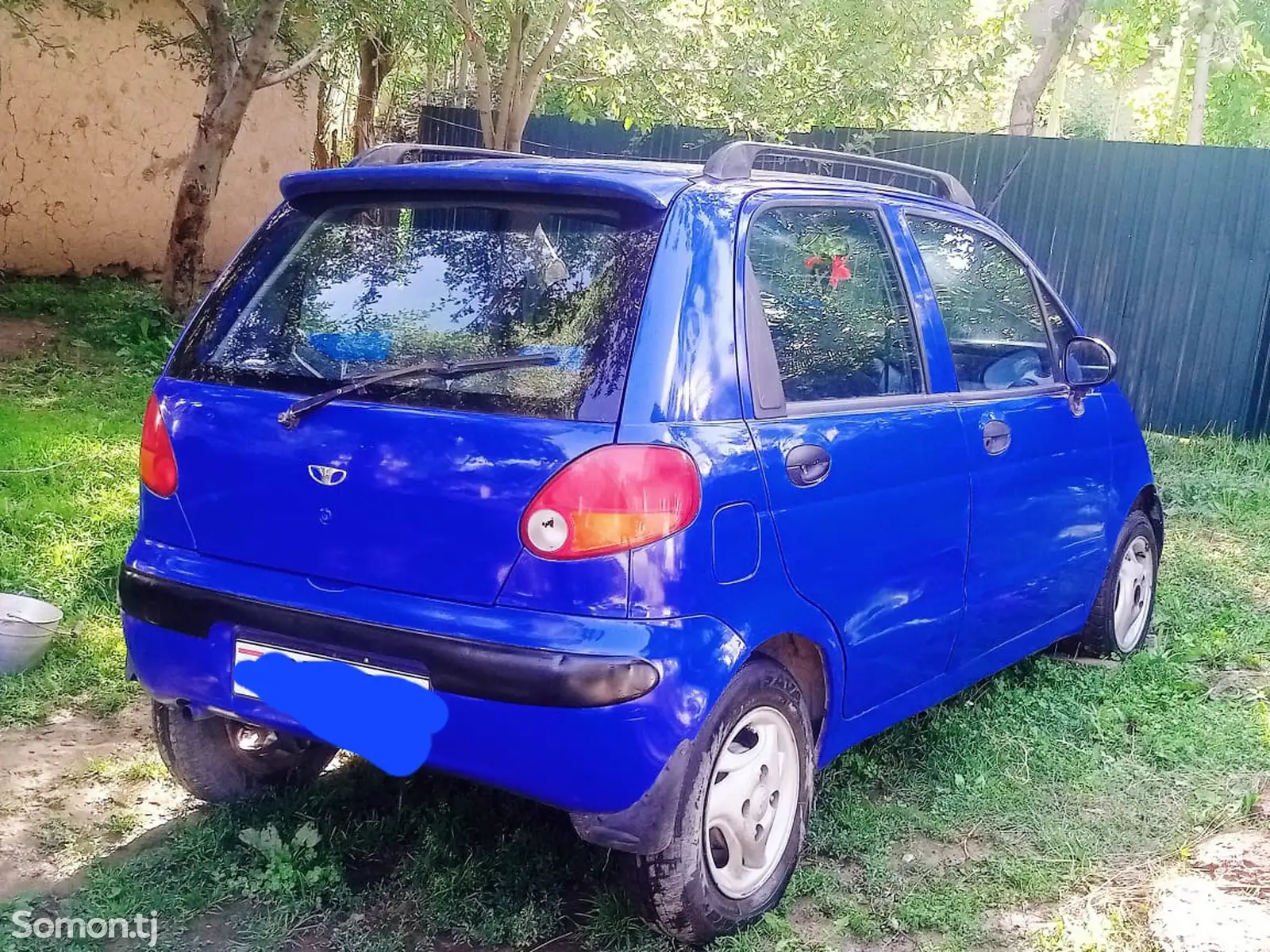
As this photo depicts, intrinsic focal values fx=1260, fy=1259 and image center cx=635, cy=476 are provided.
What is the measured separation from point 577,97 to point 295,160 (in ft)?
12.9

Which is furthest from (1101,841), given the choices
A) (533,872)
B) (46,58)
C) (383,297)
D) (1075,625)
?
(46,58)

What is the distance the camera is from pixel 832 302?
3.23 metres

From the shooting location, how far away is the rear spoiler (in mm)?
2785

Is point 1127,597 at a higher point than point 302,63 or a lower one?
lower

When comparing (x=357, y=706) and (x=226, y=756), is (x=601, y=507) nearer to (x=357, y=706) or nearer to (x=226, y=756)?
(x=357, y=706)

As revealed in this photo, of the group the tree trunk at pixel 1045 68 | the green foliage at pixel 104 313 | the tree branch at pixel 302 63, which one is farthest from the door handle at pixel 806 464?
the tree trunk at pixel 1045 68

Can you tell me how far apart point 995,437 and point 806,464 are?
1.04 meters

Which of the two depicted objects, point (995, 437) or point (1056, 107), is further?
point (1056, 107)

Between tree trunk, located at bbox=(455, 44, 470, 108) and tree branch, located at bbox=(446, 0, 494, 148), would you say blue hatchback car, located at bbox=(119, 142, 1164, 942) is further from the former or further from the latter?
tree trunk, located at bbox=(455, 44, 470, 108)

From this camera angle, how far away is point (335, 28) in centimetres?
924

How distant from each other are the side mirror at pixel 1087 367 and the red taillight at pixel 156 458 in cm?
290

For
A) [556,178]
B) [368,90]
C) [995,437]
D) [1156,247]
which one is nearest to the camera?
[556,178]

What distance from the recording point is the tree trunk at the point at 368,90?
1252cm

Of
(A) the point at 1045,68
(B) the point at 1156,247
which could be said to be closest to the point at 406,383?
(B) the point at 1156,247
